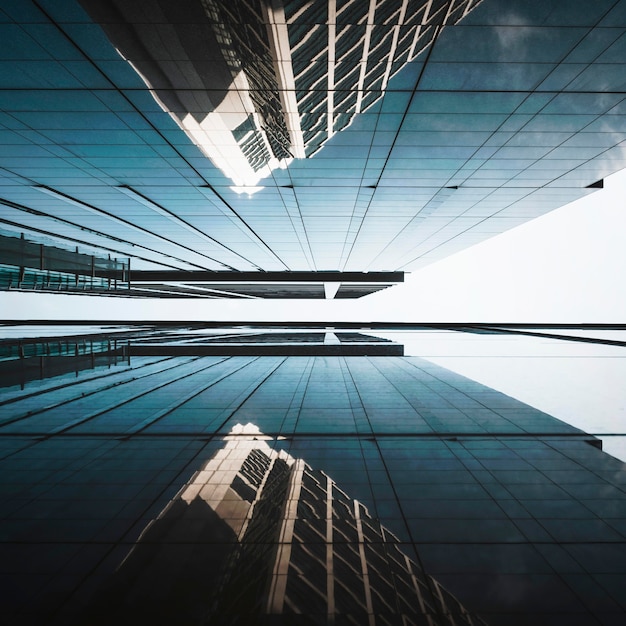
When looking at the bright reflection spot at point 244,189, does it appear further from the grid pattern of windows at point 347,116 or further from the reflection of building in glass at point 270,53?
the reflection of building in glass at point 270,53

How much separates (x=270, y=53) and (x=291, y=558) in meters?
6.99

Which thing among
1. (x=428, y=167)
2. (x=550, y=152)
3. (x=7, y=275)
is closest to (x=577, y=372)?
(x=550, y=152)

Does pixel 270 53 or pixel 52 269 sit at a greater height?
pixel 270 53

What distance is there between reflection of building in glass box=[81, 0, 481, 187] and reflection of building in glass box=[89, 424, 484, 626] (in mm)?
6582

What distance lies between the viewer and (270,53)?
5793mm

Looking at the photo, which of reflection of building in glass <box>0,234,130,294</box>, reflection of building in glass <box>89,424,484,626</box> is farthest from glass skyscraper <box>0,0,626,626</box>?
reflection of building in glass <box>0,234,130,294</box>

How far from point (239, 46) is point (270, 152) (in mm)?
3958

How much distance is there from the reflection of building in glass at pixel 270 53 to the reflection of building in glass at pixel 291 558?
6.58 metres

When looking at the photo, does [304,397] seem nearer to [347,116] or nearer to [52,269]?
[347,116]

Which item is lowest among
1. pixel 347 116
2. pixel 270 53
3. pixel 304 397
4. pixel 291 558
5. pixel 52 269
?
pixel 291 558

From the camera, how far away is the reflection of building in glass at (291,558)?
316 centimetres

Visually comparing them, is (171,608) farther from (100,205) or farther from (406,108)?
(100,205)

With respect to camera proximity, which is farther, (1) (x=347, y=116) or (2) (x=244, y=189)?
(2) (x=244, y=189)

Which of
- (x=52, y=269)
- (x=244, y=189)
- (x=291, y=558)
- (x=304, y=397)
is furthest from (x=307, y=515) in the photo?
(x=52, y=269)
